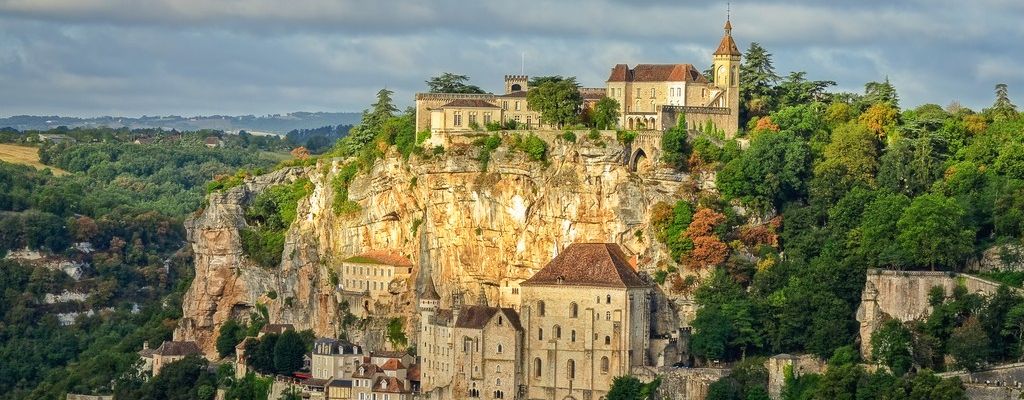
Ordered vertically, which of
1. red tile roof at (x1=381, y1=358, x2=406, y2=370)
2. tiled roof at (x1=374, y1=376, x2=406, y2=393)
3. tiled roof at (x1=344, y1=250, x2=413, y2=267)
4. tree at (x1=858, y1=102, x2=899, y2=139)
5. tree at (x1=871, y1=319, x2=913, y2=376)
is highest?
tree at (x1=858, y1=102, x2=899, y2=139)

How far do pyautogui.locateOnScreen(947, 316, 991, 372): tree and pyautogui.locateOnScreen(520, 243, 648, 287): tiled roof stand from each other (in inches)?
564

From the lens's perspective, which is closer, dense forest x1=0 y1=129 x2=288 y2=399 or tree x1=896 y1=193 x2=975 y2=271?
tree x1=896 y1=193 x2=975 y2=271

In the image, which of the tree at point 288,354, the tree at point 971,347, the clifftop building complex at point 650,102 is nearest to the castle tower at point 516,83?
the clifftop building complex at point 650,102

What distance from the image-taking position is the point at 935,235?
89.9 metres

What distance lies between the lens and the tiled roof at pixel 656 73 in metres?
103

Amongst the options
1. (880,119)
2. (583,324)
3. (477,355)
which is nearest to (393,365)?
(477,355)

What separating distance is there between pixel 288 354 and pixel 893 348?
32.2m

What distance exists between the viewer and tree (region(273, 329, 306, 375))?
106500mm

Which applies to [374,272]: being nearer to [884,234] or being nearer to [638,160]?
[638,160]

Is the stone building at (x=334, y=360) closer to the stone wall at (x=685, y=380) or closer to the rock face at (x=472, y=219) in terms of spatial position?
the rock face at (x=472, y=219)

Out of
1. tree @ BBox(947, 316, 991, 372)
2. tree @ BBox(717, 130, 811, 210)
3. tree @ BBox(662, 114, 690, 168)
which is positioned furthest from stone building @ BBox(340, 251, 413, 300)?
tree @ BBox(947, 316, 991, 372)

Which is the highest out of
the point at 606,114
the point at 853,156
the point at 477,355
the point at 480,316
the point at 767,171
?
the point at 606,114

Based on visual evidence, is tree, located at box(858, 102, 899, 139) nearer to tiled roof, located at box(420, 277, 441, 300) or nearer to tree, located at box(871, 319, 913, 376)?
tree, located at box(871, 319, 913, 376)

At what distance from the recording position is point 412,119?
4326 inches
